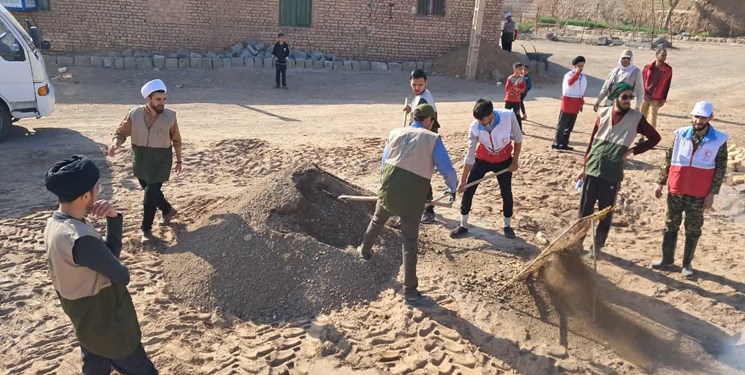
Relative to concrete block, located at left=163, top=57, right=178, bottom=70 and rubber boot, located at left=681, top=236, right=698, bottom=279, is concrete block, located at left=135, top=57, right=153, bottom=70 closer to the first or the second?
concrete block, located at left=163, top=57, right=178, bottom=70

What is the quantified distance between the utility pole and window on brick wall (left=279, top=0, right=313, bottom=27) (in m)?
4.91

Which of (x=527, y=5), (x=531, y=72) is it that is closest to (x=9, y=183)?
(x=531, y=72)

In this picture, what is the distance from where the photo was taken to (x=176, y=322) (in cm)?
466

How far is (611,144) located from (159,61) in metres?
13.6

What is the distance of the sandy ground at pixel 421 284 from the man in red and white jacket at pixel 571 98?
1.26 feet

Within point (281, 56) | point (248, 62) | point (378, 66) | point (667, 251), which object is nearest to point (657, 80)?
point (667, 251)

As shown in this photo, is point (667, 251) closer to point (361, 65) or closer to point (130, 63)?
point (361, 65)

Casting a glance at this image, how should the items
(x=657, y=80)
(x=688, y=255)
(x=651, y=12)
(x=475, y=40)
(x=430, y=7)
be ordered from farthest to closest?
(x=651, y=12) → (x=430, y=7) → (x=475, y=40) → (x=657, y=80) → (x=688, y=255)

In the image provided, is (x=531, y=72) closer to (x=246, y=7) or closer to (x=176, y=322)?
(x=246, y=7)

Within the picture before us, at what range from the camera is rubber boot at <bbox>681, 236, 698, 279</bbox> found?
5.51 m

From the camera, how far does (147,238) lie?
19.2 feet

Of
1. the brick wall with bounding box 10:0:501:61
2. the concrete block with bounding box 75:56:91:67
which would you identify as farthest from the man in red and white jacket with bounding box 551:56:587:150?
the concrete block with bounding box 75:56:91:67

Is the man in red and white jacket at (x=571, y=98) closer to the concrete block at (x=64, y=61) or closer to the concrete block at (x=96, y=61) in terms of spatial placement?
the concrete block at (x=96, y=61)

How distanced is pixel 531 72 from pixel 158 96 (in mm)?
14607
